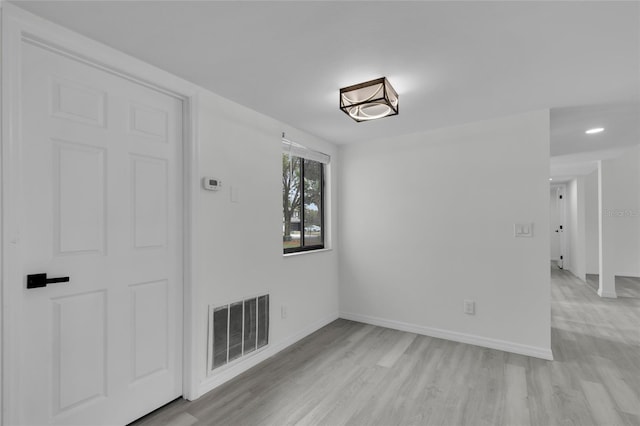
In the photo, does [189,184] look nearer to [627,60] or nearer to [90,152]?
[90,152]

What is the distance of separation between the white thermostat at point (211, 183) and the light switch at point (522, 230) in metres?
2.71

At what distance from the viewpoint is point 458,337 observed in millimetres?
3205

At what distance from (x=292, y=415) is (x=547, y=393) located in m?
1.83

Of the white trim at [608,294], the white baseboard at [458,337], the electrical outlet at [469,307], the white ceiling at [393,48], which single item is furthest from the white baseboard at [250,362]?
the white trim at [608,294]

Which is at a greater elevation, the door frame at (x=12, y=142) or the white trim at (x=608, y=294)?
the door frame at (x=12, y=142)

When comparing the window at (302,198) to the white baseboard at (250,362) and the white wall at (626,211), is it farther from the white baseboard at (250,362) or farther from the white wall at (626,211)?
the white wall at (626,211)

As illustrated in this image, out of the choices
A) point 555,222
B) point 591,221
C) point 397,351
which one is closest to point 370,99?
point 397,351

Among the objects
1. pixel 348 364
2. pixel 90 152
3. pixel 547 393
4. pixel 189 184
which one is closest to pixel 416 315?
pixel 348 364

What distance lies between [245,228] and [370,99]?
1.44 m

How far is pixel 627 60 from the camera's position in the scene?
1939 millimetres

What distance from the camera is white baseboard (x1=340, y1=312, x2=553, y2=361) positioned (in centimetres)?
283

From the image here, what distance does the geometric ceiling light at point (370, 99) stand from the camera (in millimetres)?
2113

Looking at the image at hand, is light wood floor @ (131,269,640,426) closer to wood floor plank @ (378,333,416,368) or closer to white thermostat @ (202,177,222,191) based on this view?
wood floor plank @ (378,333,416,368)

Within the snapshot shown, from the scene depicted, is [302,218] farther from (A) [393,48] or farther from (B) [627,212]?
(B) [627,212]
